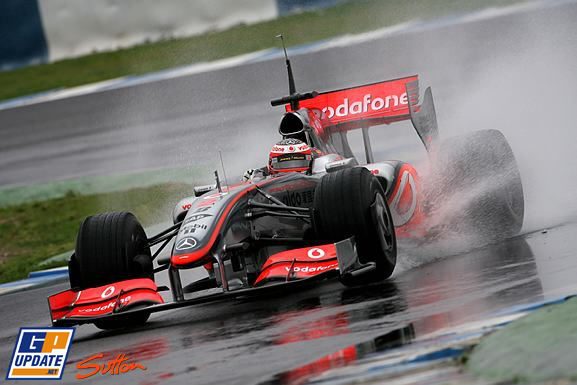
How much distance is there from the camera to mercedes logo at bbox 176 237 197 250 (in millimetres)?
8656

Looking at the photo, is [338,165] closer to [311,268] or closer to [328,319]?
[311,268]

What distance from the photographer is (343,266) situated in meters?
8.47

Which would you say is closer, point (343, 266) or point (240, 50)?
point (343, 266)

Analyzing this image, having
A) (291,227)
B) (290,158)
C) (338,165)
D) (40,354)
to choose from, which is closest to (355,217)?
(338,165)

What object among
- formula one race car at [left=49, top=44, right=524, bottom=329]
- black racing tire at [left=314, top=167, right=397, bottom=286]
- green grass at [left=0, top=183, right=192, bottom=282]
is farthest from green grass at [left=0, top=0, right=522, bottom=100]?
black racing tire at [left=314, top=167, right=397, bottom=286]

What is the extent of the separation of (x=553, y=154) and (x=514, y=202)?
2.20m

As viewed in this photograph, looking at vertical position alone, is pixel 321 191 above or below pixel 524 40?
below

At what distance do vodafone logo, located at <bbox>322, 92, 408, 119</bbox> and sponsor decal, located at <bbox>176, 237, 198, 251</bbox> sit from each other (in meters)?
3.16

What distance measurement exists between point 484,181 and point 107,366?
15.1 ft

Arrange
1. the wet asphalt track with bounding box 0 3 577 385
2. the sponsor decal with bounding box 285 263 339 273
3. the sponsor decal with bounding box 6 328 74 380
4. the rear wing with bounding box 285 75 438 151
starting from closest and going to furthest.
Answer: the wet asphalt track with bounding box 0 3 577 385 < the sponsor decal with bounding box 6 328 74 380 < the sponsor decal with bounding box 285 263 339 273 < the rear wing with bounding box 285 75 438 151

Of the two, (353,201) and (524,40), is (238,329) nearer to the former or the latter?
(353,201)

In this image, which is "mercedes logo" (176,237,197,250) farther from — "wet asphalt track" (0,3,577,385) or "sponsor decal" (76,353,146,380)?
"sponsor decal" (76,353,146,380)

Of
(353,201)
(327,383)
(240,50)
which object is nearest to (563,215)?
(353,201)

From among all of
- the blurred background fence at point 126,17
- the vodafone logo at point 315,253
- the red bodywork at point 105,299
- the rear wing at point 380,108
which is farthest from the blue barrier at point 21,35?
the vodafone logo at point 315,253
